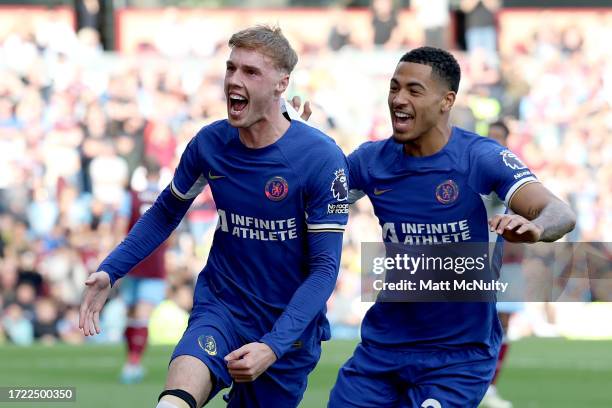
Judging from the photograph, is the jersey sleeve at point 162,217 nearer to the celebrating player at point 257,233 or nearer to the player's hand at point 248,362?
the celebrating player at point 257,233

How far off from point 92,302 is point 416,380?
5.41 ft

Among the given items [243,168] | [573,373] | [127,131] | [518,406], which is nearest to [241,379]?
[243,168]

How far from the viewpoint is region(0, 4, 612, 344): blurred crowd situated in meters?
18.0

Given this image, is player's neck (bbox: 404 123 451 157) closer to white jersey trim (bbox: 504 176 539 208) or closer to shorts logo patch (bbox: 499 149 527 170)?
shorts logo patch (bbox: 499 149 527 170)

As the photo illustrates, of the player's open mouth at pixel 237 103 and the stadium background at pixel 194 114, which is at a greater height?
the player's open mouth at pixel 237 103

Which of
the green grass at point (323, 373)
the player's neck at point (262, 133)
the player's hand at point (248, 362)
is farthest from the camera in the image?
the green grass at point (323, 373)

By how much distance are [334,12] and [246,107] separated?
49.6 feet

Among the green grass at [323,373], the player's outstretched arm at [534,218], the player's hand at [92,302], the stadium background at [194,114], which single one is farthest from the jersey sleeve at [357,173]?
the stadium background at [194,114]

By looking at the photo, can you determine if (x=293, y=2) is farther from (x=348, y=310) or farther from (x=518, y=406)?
(x=518, y=406)

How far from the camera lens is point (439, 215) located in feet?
21.3

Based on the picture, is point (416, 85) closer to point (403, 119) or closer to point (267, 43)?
point (403, 119)

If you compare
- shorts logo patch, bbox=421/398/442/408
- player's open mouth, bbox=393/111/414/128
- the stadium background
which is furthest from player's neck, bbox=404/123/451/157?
the stadium background

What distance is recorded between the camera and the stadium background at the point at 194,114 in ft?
58.3

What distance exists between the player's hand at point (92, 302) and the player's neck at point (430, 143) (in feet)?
5.56
